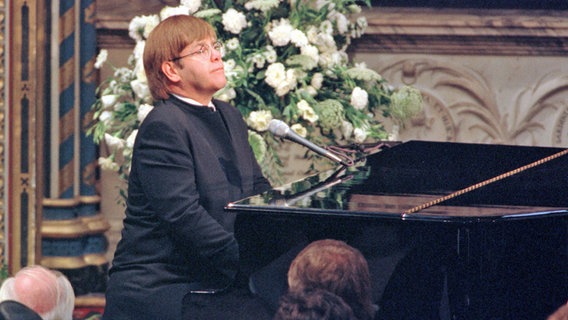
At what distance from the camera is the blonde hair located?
A: 3248mm

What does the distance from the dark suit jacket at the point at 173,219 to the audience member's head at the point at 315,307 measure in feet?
1.17

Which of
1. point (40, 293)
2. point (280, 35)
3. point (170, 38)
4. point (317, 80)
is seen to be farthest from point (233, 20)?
point (40, 293)

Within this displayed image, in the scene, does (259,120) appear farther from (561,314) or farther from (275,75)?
(561,314)

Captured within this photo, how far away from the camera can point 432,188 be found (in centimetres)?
297

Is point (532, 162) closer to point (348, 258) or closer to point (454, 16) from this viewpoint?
point (348, 258)

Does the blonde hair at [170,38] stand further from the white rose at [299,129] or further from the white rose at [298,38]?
the white rose at [298,38]

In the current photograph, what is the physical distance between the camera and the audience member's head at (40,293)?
271cm

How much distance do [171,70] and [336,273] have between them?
98 cm

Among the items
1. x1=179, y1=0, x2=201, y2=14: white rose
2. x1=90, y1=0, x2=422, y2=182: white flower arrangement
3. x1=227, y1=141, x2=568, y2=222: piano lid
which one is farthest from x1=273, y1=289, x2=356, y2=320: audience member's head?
x1=179, y1=0, x2=201, y2=14: white rose

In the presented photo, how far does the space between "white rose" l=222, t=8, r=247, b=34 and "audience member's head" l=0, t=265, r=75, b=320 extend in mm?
2138

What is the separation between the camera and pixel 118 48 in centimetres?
577

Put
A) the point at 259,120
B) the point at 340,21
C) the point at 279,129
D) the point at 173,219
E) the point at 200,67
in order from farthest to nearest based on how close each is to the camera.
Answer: the point at 340,21
the point at 259,120
the point at 200,67
the point at 279,129
the point at 173,219

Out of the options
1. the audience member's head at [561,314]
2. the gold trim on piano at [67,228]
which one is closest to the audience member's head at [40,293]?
the audience member's head at [561,314]

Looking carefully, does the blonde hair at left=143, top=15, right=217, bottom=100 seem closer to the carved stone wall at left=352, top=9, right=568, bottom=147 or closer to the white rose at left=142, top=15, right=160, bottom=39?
the white rose at left=142, top=15, right=160, bottom=39
